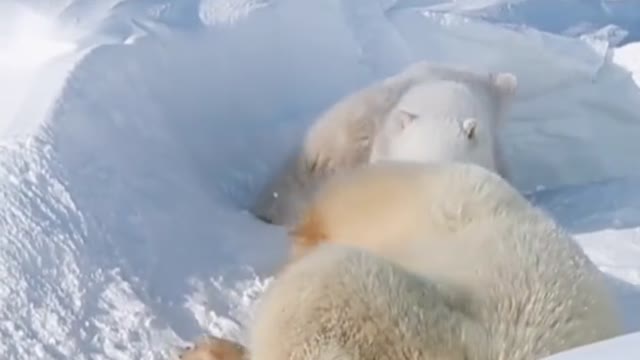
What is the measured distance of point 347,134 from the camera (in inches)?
110

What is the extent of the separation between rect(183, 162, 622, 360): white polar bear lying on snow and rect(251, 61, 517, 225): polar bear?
74 centimetres

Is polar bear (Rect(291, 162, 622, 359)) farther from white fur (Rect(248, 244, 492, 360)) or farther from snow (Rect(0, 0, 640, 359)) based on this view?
snow (Rect(0, 0, 640, 359))

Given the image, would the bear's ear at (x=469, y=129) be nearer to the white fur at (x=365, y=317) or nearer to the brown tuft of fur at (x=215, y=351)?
the brown tuft of fur at (x=215, y=351)

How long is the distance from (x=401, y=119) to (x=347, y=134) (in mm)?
107

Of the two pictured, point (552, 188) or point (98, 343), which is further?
point (552, 188)

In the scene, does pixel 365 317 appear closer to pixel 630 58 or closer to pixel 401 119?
pixel 401 119

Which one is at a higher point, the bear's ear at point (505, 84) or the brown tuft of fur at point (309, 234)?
the brown tuft of fur at point (309, 234)

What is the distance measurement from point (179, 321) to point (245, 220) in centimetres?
40

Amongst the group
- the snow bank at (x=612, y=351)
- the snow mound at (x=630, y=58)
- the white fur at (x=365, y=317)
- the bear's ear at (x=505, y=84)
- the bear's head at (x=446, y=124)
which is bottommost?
the snow mound at (x=630, y=58)

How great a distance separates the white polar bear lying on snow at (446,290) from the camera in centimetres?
154

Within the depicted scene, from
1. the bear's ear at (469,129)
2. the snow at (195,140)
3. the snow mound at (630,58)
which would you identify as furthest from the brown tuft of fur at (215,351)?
the snow mound at (630,58)

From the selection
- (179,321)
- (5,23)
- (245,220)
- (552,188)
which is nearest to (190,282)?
(179,321)

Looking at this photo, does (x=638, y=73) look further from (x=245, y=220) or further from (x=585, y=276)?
(x=585, y=276)

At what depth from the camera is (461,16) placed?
3480mm
